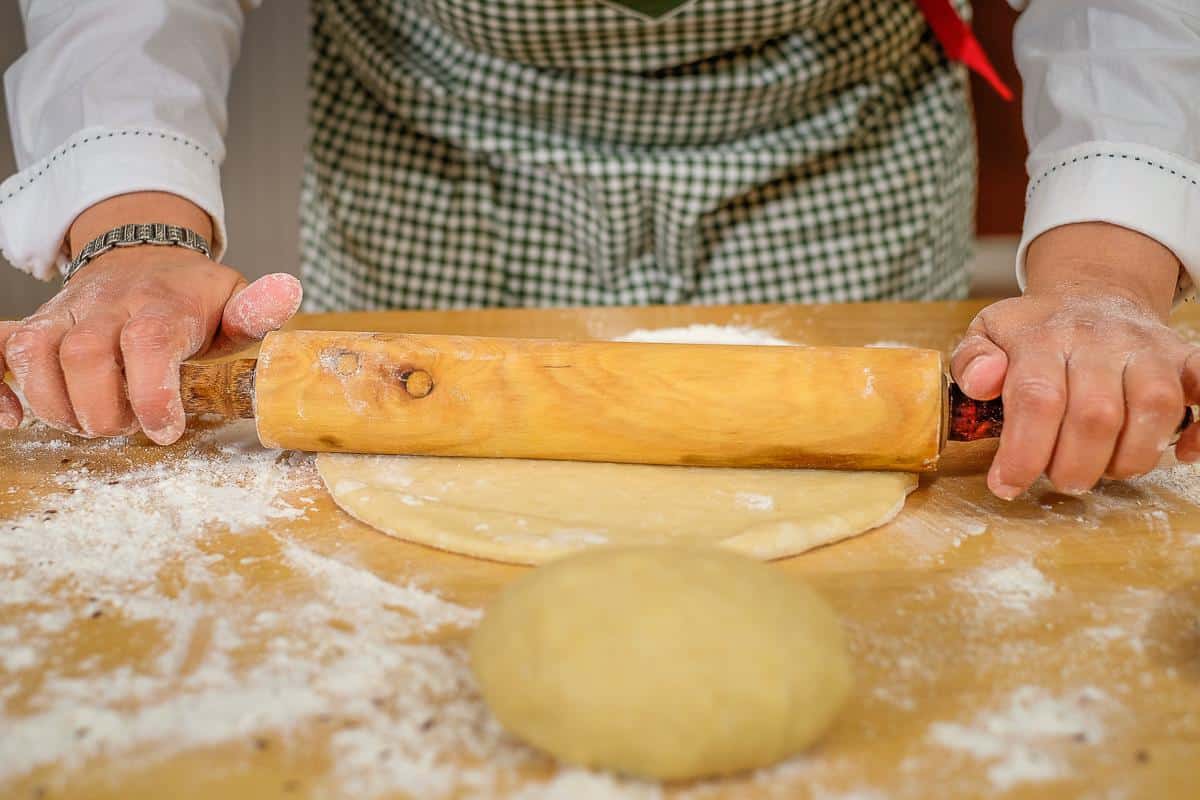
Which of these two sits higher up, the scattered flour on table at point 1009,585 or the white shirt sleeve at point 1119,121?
the white shirt sleeve at point 1119,121

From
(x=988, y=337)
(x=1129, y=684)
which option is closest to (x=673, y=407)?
(x=988, y=337)

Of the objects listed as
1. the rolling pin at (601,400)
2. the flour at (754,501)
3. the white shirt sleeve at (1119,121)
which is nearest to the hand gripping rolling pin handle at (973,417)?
the rolling pin at (601,400)

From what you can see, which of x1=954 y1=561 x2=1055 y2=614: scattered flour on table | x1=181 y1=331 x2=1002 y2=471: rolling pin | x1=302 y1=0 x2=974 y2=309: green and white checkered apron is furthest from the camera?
x1=302 y1=0 x2=974 y2=309: green and white checkered apron

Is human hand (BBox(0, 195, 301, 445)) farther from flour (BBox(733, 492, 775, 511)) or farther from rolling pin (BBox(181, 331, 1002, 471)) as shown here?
flour (BBox(733, 492, 775, 511))

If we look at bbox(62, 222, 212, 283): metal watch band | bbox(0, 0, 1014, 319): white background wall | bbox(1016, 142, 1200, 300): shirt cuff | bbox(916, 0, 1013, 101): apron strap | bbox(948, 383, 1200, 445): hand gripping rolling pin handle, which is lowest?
bbox(0, 0, 1014, 319): white background wall

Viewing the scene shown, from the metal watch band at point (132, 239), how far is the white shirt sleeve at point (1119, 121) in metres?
1.12

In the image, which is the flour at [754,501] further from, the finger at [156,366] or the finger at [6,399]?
the finger at [6,399]

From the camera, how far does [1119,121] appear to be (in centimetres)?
135

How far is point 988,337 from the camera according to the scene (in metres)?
1.09

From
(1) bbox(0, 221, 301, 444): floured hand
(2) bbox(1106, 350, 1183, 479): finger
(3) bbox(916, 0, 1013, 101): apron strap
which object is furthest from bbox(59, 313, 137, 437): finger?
(3) bbox(916, 0, 1013, 101): apron strap

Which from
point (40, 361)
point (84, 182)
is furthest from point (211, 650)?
point (84, 182)

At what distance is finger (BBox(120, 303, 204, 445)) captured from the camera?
3.58ft

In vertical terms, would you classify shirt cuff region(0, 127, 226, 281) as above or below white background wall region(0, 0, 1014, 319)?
above

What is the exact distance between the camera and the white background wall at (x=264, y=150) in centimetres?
312
